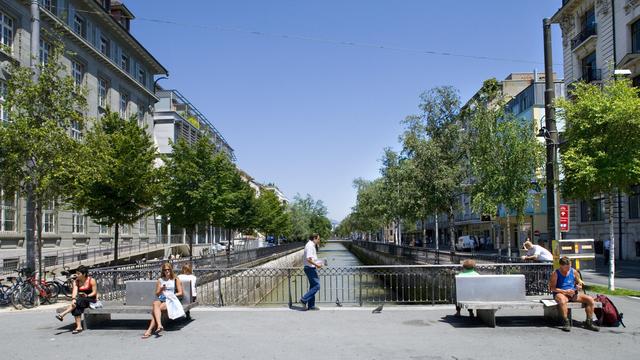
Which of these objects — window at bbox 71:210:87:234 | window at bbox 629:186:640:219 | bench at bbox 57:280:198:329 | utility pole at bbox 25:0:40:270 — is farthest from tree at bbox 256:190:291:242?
bench at bbox 57:280:198:329

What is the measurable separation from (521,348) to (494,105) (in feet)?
70.2

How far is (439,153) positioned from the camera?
27.9 m

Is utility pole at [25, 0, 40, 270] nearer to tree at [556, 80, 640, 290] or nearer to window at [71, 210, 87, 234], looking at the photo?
tree at [556, 80, 640, 290]

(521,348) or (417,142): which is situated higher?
(417,142)

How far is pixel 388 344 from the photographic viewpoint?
354 inches

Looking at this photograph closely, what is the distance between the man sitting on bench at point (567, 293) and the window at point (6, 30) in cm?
2785

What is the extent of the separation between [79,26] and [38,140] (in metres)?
25.3

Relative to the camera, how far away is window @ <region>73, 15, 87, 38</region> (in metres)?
36.5

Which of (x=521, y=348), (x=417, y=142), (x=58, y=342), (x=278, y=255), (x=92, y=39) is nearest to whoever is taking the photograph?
(x=521, y=348)

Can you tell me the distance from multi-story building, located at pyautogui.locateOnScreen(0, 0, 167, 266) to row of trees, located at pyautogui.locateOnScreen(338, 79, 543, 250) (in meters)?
14.2

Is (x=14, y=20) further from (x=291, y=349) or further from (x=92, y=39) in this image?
(x=291, y=349)

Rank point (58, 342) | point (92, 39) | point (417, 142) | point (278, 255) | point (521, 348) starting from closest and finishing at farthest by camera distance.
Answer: point (521, 348)
point (58, 342)
point (417, 142)
point (92, 39)
point (278, 255)

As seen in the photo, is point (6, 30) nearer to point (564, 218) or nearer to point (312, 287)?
point (312, 287)

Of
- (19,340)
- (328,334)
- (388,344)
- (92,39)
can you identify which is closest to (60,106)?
(19,340)
